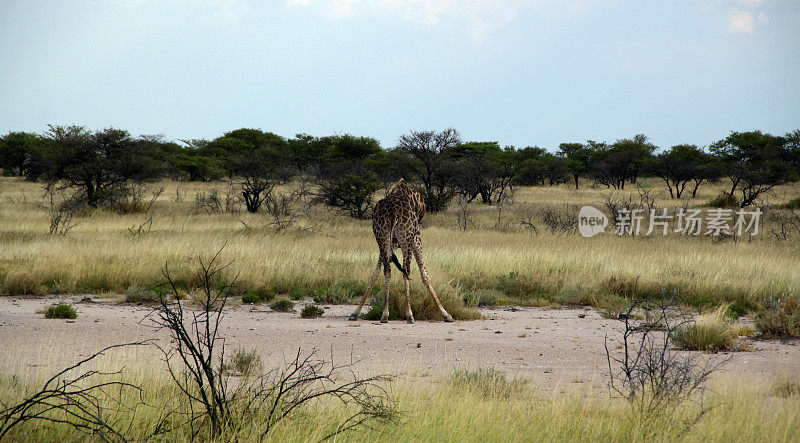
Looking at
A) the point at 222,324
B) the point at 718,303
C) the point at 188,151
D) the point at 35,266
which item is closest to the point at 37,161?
the point at 188,151

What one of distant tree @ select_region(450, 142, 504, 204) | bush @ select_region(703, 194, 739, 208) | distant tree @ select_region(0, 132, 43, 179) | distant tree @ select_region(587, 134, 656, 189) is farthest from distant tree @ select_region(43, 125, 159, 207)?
distant tree @ select_region(587, 134, 656, 189)

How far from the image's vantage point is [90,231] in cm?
2159

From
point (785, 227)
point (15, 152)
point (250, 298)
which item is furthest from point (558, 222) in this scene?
point (15, 152)

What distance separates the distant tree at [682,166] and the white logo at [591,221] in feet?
51.1

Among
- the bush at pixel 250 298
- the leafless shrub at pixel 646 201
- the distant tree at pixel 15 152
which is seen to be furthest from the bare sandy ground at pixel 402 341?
the distant tree at pixel 15 152

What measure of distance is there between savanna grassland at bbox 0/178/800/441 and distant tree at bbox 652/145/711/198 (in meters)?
15.3

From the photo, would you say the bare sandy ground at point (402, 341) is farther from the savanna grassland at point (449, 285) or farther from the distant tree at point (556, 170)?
the distant tree at point (556, 170)

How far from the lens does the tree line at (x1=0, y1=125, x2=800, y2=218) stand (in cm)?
3219

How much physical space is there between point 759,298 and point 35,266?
48.6 ft

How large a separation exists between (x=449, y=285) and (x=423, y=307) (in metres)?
0.88

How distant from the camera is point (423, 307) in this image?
1071cm

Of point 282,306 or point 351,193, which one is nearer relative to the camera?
point 282,306

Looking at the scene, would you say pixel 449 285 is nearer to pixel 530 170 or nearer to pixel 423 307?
pixel 423 307

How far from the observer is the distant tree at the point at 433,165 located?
32834 mm
